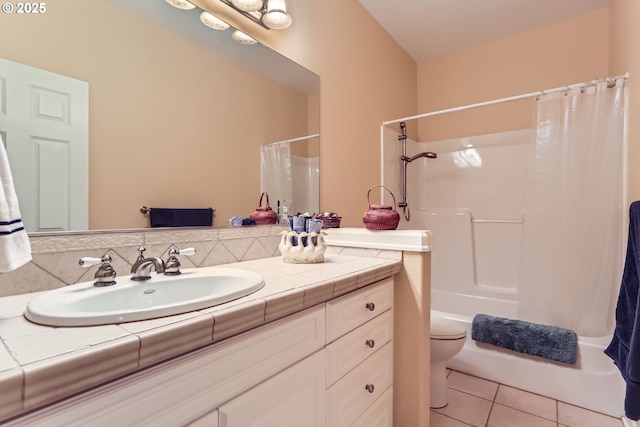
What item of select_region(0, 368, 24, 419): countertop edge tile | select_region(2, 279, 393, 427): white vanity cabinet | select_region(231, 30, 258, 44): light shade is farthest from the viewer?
select_region(231, 30, 258, 44): light shade

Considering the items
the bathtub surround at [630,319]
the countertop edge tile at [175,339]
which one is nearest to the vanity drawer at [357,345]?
the countertop edge tile at [175,339]

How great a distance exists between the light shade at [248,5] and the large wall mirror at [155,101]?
17 cm

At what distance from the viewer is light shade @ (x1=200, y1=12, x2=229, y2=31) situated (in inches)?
50.8

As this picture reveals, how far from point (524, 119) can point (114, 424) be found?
10.5 feet

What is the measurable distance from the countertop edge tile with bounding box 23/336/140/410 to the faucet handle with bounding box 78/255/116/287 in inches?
16.5

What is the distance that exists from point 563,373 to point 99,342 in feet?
7.27

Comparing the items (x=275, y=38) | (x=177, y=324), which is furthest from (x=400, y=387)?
(x=275, y=38)

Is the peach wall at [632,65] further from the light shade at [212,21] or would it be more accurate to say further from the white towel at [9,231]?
the white towel at [9,231]

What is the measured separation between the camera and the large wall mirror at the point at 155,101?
92 centimetres

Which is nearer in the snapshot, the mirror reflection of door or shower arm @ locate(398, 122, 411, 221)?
the mirror reflection of door

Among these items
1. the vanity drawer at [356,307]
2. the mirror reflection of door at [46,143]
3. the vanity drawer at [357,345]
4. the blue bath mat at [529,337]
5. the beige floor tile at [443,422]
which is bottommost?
the beige floor tile at [443,422]

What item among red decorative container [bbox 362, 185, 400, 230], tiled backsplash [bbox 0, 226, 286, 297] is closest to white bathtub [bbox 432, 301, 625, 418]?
red decorative container [bbox 362, 185, 400, 230]

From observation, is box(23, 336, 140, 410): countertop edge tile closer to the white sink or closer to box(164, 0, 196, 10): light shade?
the white sink

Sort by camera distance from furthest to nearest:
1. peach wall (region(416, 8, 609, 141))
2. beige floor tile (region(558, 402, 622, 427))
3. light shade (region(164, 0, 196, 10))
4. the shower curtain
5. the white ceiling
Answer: peach wall (region(416, 8, 609, 141))
the white ceiling
the shower curtain
beige floor tile (region(558, 402, 622, 427))
light shade (region(164, 0, 196, 10))
